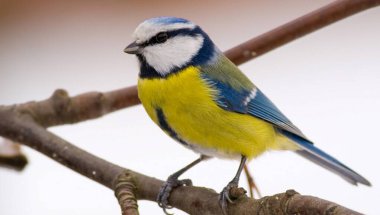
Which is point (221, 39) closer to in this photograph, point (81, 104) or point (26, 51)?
point (26, 51)

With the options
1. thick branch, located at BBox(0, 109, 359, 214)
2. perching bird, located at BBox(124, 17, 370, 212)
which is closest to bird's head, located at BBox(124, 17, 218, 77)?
perching bird, located at BBox(124, 17, 370, 212)

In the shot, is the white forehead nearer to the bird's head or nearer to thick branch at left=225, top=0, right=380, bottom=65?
the bird's head

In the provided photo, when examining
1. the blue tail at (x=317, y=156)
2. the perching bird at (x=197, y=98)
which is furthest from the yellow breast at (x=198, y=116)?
the blue tail at (x=317, y=156)

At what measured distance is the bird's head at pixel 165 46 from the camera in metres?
1.08

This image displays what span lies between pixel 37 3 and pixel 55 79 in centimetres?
21

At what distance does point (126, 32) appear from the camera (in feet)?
6.22

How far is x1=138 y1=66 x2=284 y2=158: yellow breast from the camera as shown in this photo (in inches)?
40.9

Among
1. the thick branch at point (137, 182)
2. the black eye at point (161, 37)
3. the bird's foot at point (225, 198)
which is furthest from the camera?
the black eye at point (161, 37)

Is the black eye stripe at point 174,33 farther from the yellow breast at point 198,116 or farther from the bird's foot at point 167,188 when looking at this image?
the bird's foot at point 167,188

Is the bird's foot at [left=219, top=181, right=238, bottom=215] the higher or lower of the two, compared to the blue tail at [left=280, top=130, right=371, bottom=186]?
lower

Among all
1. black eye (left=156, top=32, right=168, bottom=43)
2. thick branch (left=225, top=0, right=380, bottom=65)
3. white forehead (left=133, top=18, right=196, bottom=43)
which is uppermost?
white forehead (left=133, top=18, right=196, bottom=43)

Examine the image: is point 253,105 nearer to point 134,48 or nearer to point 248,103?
point 248,103

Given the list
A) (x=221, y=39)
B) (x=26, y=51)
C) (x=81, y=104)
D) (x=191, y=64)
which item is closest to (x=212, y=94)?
(x=191, y=64)

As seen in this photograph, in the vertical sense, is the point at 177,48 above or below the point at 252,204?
above
